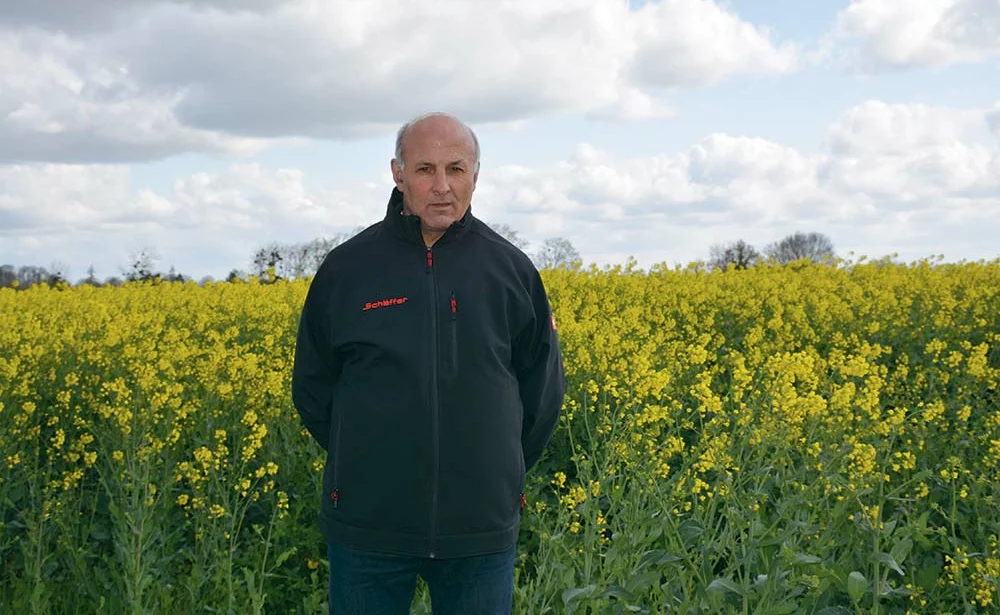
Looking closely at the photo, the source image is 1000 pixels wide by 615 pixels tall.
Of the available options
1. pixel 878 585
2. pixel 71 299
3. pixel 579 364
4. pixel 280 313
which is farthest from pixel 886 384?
pixel 71 299

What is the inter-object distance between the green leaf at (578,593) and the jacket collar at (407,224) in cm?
143

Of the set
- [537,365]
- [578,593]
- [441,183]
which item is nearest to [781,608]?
[578,593]

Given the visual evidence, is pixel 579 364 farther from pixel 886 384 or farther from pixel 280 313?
pixel 280 313

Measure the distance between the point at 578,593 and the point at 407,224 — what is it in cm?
154

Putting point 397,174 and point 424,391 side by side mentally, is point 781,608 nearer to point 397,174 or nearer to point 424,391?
point 424,391

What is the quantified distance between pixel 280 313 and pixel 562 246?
21.5m

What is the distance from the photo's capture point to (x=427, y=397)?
8.62 feet

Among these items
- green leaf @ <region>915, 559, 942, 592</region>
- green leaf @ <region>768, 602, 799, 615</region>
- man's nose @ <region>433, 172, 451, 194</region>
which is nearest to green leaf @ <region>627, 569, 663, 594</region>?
green leaf @ <region>768, 602, 799, 615</region>

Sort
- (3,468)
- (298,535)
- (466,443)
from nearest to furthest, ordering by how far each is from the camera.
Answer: (466,443) < (298,535) < (3,468)

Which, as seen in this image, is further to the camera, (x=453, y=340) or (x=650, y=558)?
(x=650, y=558)

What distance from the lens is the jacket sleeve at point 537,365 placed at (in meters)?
2.89

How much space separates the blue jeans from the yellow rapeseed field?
743 millimetres

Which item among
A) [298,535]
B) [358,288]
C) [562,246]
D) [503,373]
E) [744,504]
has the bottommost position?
[298,535]

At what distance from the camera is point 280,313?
948cm
